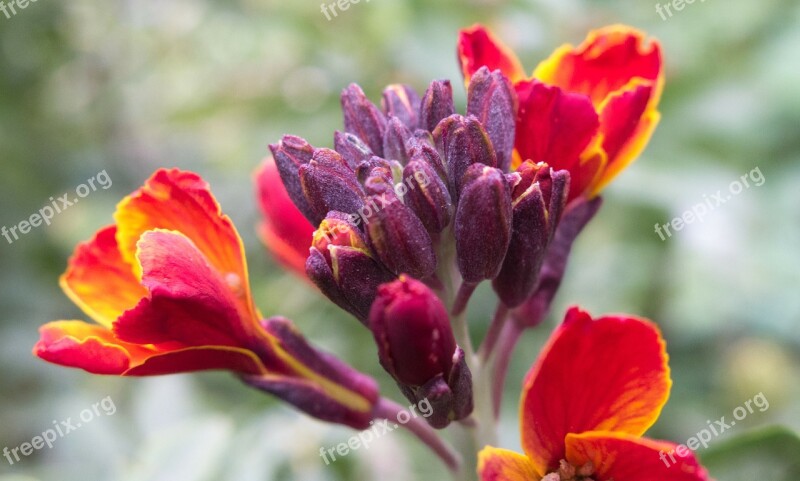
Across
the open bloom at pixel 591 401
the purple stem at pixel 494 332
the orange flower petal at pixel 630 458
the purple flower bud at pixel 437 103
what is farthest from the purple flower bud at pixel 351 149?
the orange flower petal at pixel 630 458

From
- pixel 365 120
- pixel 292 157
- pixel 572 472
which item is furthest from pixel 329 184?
pixel 572 472

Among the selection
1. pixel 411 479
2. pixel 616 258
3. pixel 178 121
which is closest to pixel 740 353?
pixel 616 258

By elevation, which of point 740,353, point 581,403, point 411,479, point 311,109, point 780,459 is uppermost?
point 311,109

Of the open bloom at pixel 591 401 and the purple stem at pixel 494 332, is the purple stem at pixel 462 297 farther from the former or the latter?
the open bloom at pixel 591 401

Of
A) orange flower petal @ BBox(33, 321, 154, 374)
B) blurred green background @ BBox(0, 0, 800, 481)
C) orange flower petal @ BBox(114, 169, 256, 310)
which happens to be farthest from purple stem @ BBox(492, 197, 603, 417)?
blurred green background @ BBox(0, 0, 800, 481)

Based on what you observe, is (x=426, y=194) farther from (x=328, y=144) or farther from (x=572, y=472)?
(x=328, y=144)

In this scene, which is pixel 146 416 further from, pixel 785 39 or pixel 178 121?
pixel 785 39
